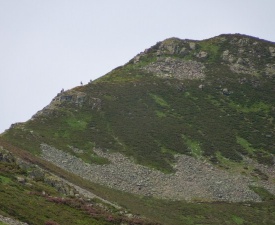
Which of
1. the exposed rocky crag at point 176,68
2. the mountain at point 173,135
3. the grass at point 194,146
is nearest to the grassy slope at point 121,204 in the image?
the mountain at point 173,135

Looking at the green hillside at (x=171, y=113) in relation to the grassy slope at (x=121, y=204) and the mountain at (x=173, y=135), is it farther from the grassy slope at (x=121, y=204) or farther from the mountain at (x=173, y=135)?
the grassy slope at (x=121, y=204)

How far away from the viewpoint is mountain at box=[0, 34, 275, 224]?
2613 inches

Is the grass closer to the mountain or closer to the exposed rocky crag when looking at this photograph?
the mountain

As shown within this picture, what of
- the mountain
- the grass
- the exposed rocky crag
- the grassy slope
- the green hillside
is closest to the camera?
the grassy slope

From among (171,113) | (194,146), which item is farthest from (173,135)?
(171,113)

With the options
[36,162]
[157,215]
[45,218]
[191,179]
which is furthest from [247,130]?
[45,218]

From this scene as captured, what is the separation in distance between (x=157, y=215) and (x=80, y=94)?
167 ft

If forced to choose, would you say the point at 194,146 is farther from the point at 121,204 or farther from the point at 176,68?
the point at 176,68

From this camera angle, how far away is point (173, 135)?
9319cm

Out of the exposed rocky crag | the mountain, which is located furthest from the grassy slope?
the exposed rocky crag

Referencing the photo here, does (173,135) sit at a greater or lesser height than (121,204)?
greater

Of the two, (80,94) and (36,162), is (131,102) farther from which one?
(36,162)

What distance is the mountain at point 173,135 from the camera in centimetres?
6638

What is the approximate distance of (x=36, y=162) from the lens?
5903cm
